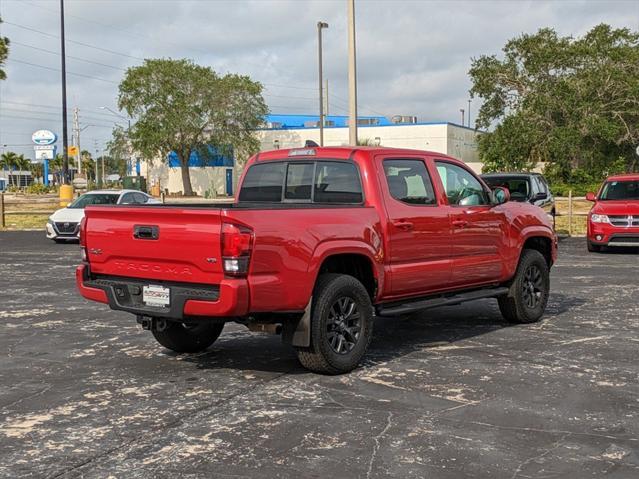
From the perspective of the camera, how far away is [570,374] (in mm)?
6496

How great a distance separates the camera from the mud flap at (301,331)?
6188 millimetres

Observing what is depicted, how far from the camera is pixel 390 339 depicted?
8.09m

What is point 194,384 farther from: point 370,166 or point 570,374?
point 570,374

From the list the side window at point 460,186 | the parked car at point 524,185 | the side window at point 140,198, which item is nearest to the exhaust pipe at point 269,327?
the side window at point 460,186

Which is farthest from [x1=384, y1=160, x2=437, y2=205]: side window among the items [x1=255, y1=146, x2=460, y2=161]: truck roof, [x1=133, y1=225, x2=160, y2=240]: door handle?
[x1=133, y1=225, x2=160, y2=240]: door handle

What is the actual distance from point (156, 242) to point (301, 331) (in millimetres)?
1338

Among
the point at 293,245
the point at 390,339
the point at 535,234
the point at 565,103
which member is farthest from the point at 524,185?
the point at 565,103

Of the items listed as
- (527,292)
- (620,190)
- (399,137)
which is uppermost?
(399,137)

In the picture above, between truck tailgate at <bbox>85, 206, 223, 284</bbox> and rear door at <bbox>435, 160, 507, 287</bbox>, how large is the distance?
9.46 feet

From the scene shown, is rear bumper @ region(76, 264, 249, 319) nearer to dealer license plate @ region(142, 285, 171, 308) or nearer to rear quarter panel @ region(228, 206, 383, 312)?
dealer license plate @ region(142, 285, 171, 308)

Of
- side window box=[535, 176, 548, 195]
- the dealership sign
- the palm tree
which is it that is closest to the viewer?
side window box=[535, 176, 548, 195]

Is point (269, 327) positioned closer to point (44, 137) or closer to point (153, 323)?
point (153, 323)

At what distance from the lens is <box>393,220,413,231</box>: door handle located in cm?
700

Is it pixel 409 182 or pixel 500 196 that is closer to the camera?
pixel 409 182
